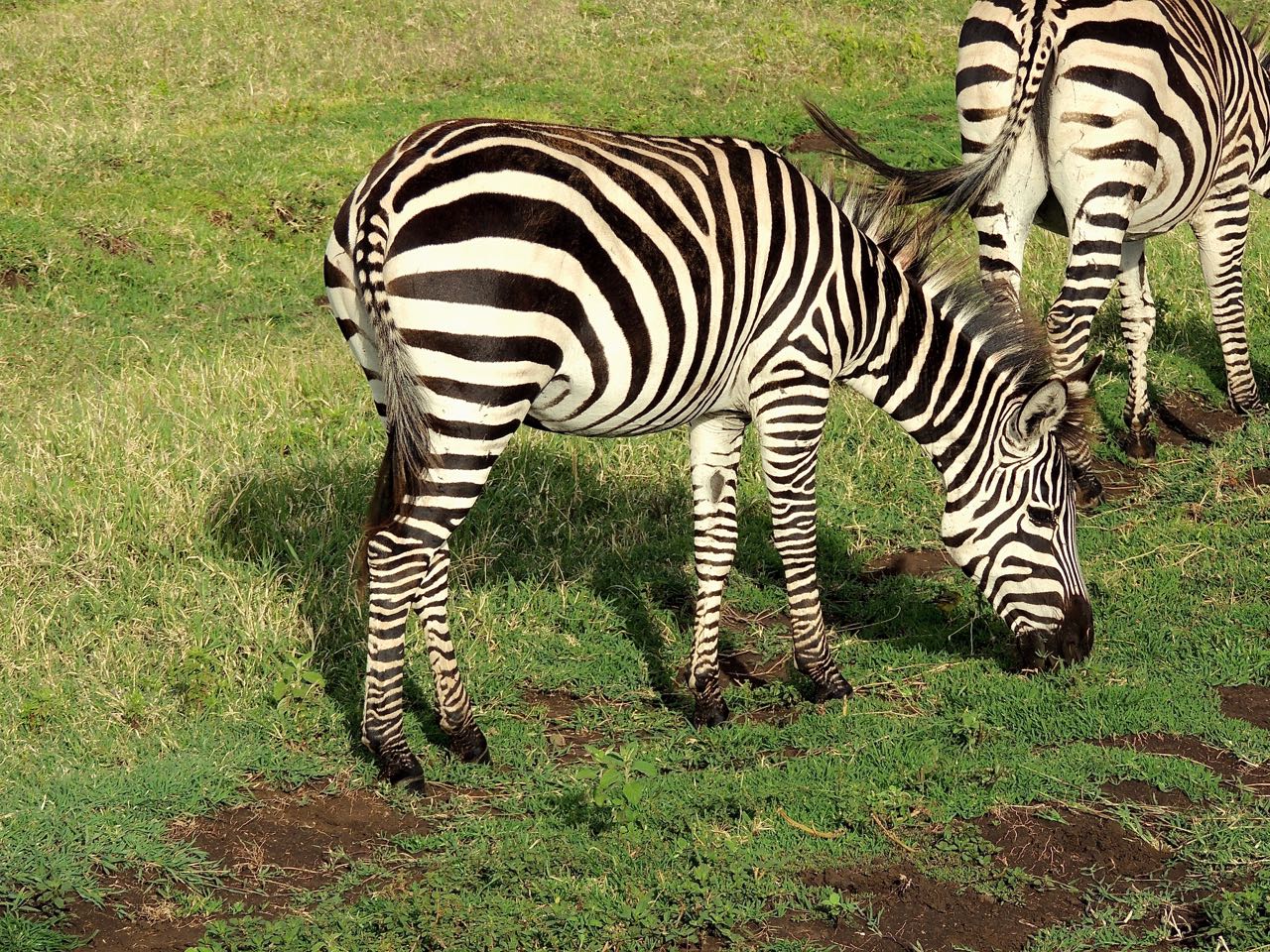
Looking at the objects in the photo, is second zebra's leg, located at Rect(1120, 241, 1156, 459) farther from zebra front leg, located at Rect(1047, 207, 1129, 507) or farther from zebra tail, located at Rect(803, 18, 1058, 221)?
zebra tail, located at Rect(803, 18, 1058, 221)

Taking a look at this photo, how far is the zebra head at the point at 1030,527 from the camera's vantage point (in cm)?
608

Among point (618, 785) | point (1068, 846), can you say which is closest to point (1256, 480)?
point (1068, 846)

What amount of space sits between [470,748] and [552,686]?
0.76 m

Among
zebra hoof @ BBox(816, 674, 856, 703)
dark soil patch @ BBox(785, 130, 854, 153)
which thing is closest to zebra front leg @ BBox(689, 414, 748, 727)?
zebra hoof @ BBox(816, 674, 856, 703)

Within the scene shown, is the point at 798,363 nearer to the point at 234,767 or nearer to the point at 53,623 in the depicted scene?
the point at 234,767

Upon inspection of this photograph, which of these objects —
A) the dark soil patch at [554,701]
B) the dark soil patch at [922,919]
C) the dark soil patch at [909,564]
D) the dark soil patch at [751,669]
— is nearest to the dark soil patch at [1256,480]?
the dark soil patch at [909,564]

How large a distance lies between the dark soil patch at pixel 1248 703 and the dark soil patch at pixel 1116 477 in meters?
2.52

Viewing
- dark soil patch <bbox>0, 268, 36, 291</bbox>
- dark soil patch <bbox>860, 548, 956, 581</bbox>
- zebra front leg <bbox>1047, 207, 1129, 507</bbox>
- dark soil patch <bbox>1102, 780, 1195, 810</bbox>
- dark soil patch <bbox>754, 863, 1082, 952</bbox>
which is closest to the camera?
dark soil patch <bbox>754, 863, 1082, 952</bbox>

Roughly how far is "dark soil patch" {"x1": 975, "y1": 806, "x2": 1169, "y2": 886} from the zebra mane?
6.57ft

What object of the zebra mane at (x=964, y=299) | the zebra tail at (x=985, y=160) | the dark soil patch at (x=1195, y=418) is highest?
the zebra tail at (x=985, y=160)

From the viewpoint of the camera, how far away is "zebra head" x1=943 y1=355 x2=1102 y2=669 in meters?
6.08

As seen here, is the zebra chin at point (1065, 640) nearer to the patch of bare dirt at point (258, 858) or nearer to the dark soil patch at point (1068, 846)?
the dark soil patch at point (1068, 846)

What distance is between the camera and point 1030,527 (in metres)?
6.09

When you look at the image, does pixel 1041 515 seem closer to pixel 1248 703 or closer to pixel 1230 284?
pixel 1248 703
